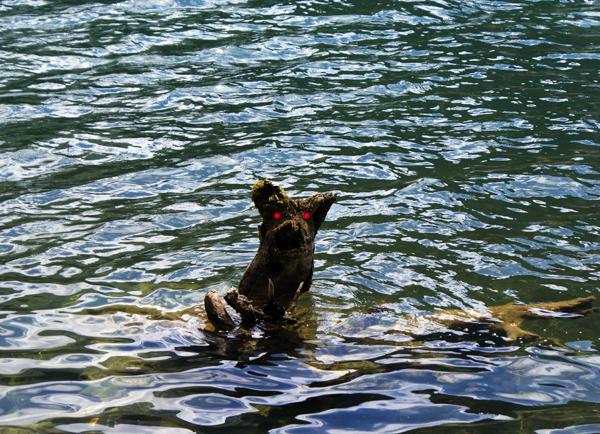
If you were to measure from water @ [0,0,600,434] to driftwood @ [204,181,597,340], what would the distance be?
159 millimetres

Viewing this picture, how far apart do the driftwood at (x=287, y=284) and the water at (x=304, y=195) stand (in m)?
0.16

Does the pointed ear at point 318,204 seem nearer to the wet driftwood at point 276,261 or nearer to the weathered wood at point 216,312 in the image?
the wet driftwood at point 276,261

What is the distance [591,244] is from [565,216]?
27.5 inches

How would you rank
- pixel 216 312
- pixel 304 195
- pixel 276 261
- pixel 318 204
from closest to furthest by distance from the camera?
pixel 216 312, pixel 276 261, pixel 318 204, pixel 304 195

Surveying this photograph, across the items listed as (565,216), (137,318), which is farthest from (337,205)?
(137,318)

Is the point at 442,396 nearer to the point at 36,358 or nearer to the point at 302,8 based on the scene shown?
the point at 36,358

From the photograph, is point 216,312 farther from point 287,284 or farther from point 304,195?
point 304,195

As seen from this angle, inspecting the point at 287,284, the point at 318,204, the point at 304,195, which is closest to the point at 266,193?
the point at 318,204

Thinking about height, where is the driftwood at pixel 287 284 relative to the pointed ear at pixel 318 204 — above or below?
below

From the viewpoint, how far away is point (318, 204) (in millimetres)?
5152

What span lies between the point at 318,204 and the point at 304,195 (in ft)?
8.87

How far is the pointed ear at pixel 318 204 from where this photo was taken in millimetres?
5133

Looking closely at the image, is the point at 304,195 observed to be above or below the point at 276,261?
below

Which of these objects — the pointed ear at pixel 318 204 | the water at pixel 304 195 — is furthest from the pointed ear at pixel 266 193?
the water at pixel 304 195
